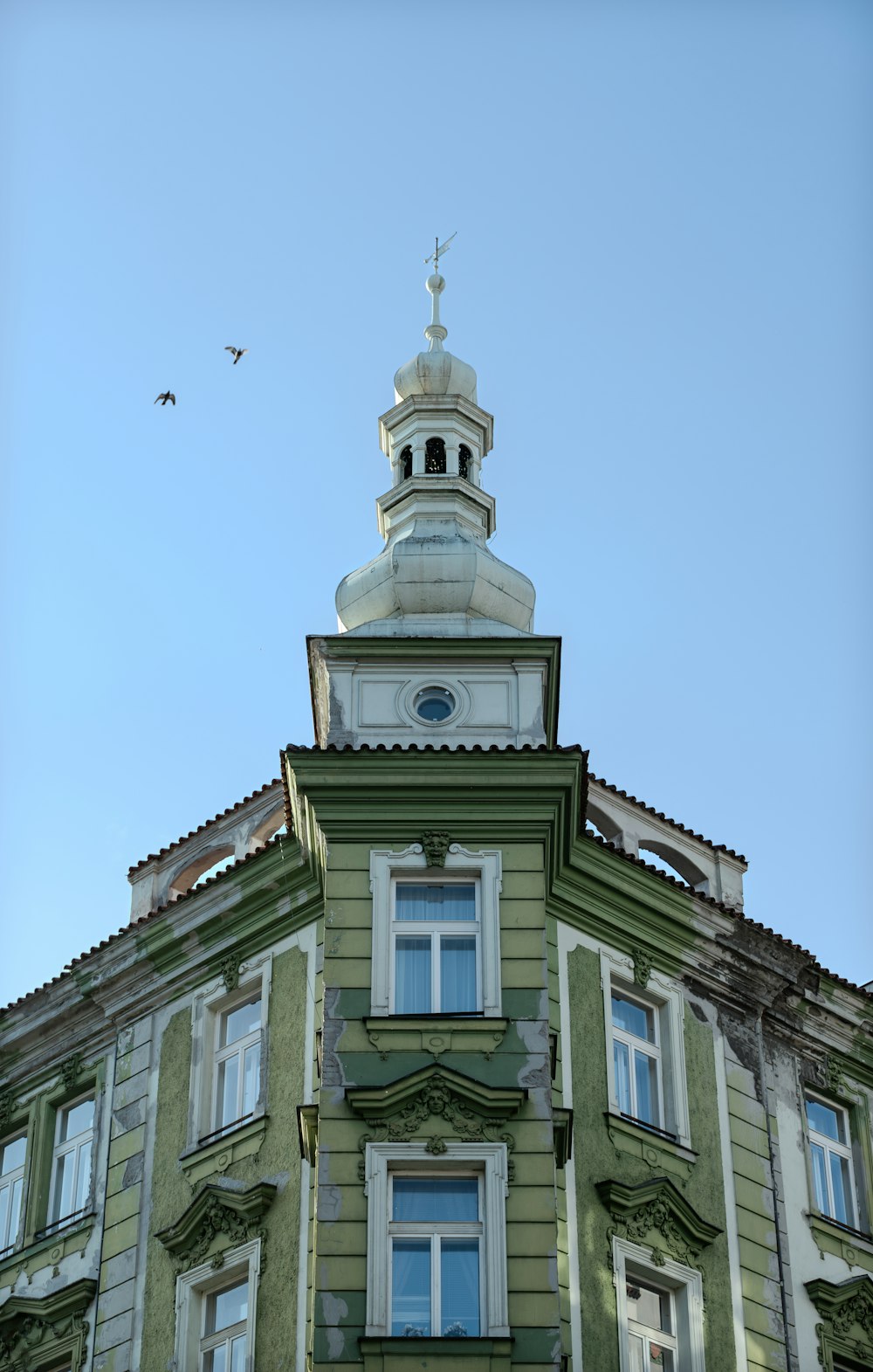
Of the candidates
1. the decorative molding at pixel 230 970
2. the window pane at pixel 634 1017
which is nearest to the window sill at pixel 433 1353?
the window pane at pixel 634 1017

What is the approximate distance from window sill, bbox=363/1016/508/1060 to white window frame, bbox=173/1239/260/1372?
2.67m

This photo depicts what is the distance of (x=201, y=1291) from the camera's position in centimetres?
3338

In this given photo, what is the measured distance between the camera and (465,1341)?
99.1 feet

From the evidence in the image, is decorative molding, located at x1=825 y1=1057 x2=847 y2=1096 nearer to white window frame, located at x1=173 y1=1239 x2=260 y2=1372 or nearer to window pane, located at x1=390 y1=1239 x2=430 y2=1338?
window pane, located at x1=390 y1=1239 x2=430 y2=1338

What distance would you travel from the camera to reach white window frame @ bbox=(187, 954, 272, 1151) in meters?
34.6

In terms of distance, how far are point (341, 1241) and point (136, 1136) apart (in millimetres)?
5174

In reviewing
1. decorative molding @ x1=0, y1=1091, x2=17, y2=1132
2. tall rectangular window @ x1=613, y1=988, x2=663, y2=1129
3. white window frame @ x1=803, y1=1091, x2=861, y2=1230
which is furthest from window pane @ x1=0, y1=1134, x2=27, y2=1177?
white window frame @ x1=803, y1=1091, x2=861, y2=1230

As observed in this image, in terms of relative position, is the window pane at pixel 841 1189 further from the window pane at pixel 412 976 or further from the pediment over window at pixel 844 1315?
the window pane at pixel 412 976

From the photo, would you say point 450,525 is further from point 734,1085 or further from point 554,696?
point 734,1085

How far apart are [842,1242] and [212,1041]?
807 cm

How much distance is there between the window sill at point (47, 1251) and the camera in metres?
35.6

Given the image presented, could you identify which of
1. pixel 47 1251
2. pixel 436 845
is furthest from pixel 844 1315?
pixel 47 1251

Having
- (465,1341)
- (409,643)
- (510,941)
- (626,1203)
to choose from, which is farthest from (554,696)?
(465,1341)

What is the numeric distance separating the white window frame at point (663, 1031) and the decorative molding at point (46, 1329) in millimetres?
6769
